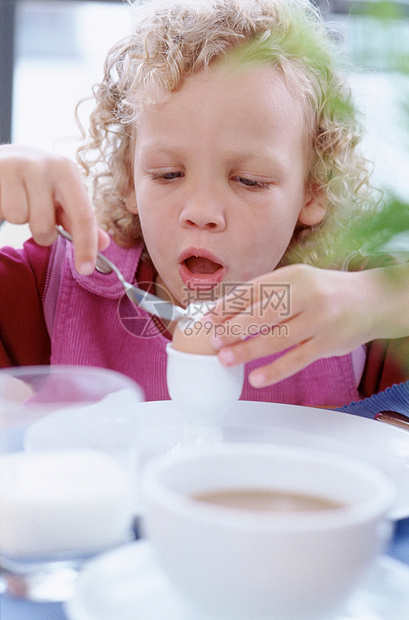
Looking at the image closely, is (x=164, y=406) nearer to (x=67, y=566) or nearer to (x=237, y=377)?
(x=237, y=377)

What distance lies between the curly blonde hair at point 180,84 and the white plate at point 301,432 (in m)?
0.24

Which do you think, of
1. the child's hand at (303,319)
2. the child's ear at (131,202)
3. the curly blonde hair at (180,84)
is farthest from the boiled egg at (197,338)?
the child's ear at (131,202)

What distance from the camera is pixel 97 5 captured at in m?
2.76

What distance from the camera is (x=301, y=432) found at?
0.61m

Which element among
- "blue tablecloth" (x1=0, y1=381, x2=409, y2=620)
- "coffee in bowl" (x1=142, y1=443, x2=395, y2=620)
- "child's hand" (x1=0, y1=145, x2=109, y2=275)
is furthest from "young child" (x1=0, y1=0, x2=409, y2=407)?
"coffee in bowl" (x1=142, y1=443, x2=395, y2=620)

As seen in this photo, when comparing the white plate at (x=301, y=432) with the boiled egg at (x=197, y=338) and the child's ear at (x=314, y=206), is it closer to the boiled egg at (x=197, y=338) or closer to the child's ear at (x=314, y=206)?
the boiled egg at (x=197, y=338)

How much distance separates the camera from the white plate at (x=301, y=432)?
1.85 ft

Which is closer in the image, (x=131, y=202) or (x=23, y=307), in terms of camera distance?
(x=23, y=307)

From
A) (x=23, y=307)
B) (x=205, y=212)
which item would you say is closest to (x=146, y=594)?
(x=205, y=212)

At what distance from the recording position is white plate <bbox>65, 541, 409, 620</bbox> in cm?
30

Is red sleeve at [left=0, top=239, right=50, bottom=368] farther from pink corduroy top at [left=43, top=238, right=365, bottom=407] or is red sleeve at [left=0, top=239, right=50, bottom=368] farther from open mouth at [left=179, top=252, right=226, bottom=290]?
open mouth at [left=179, top=252, right=226, bottom=290]

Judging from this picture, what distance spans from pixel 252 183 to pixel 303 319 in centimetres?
36

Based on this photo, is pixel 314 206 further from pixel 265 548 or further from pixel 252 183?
pixel 265 548

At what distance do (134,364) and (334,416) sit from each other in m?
0.49
